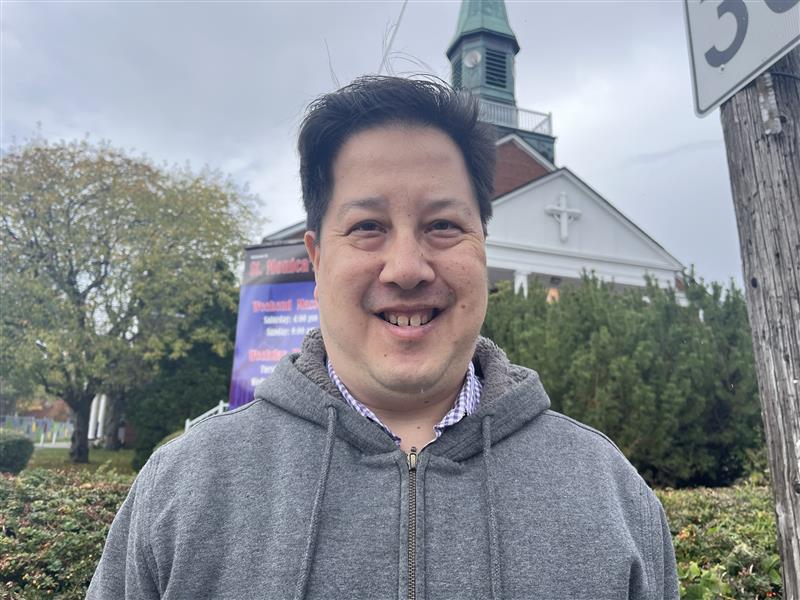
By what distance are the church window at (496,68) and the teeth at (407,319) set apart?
26275 mm

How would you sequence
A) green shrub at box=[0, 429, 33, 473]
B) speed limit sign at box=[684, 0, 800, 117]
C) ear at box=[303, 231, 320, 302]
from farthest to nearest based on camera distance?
green shrub at box=[0, 429, 33, 473]
speed limit sign at box=[684, 0, 800, 117]
ear at box=[303, 231, 320, 302]

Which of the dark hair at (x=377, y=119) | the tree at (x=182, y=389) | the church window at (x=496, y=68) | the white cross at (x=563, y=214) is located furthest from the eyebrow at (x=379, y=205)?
the church window at (x=496, y=68)

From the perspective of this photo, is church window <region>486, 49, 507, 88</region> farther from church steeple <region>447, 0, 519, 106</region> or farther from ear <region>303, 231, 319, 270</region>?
ear <region>303, 231, 319, 270</region>

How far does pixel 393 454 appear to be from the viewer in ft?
4.92

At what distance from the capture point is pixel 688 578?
285cm

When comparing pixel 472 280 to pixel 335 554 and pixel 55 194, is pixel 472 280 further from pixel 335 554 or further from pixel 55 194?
pixel 55 194

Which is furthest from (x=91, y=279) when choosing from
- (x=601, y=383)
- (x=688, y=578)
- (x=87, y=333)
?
(x=688, y=578)

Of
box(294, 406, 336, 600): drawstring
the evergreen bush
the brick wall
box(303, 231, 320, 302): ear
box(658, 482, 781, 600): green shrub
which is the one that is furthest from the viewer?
the brick wall

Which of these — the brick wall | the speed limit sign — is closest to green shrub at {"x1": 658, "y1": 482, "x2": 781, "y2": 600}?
the speed limit sign

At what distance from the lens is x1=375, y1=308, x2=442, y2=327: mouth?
152cm

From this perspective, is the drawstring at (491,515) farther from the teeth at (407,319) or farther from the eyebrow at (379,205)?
the eyebrow at (379,205)

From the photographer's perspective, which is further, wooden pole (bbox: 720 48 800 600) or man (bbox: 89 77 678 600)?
wooden pole (bbox: 720 48 800 600)

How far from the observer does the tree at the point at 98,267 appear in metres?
15.5

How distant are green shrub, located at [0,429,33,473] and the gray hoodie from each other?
766 centimetres
